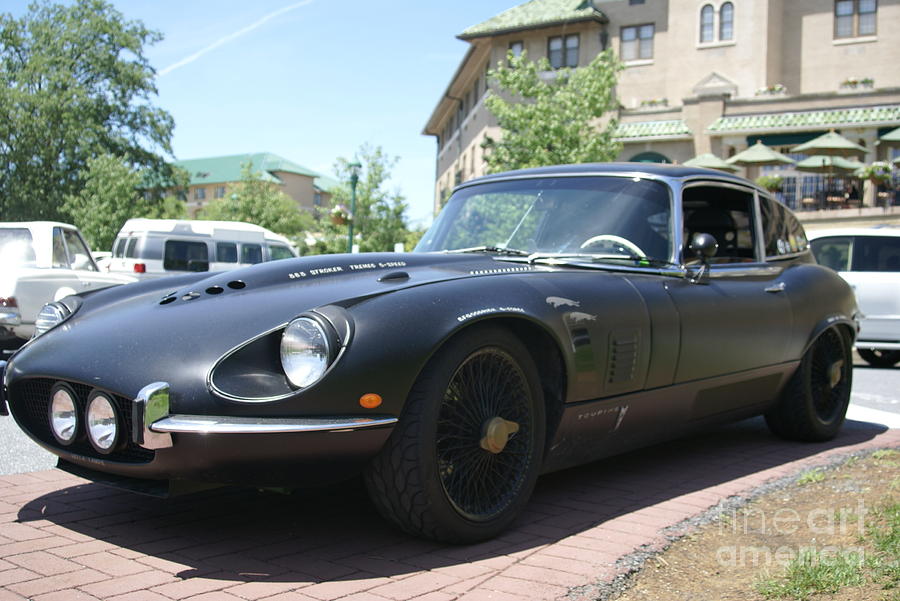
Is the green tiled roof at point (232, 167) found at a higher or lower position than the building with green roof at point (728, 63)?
higher

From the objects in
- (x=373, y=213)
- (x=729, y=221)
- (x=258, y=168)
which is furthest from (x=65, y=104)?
(x=258, y=168)

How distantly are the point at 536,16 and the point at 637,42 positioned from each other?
182 inches

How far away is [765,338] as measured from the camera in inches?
189

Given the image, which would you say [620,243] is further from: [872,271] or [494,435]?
[872,271]

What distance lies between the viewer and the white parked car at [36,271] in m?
9.06

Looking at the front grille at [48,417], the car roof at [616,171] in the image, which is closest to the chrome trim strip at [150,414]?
the front grille at [48,417]

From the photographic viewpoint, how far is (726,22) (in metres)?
37.3

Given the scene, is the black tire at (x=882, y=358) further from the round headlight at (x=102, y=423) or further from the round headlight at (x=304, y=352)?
the round headlight at (x=102, y=423)

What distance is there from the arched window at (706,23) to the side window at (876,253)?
2869cm

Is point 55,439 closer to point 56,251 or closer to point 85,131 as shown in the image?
point 56,251

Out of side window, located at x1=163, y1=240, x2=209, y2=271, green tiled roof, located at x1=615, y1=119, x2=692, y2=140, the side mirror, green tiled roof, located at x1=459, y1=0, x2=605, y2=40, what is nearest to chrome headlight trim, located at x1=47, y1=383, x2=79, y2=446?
the side mirror

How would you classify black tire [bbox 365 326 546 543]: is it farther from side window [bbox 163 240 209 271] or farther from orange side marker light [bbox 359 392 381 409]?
side window [bbox 163 240 209 271]

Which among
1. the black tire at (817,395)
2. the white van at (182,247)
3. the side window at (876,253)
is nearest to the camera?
the black tire at (817,395)

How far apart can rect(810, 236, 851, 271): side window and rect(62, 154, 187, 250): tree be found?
39283 millimetres
